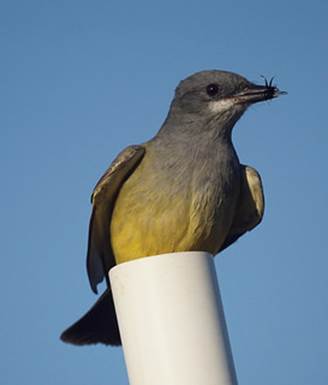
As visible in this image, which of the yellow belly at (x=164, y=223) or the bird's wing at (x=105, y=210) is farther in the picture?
the bird's wing at (x=105, y=210)

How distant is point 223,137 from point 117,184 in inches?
34.9

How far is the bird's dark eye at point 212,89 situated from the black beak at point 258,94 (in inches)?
6.7

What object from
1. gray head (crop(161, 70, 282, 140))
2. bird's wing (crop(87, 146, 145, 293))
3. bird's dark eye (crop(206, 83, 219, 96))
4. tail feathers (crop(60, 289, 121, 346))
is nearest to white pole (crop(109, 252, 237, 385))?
bird's wing (crop(87, 146, 145, 293))

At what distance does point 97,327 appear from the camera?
247 inches

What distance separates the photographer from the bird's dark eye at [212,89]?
6327 mm

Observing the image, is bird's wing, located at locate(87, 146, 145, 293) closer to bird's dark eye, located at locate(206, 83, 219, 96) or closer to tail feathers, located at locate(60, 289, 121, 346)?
tail feathers, located at locate(60, 289, 121, 346)

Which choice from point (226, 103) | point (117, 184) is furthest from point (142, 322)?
point (226, 103)

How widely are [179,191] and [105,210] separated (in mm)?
744

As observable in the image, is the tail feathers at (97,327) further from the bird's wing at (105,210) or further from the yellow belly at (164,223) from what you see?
the yellow belly at (164,223)

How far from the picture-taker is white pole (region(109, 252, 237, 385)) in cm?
341

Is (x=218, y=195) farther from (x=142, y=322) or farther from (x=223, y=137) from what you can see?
(x=142, y=322)

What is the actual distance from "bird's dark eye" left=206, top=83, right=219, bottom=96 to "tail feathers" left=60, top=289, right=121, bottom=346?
1.74 meters

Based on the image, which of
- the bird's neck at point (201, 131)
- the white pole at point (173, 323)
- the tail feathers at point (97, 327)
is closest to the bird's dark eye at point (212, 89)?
the bird's neck at point (201, 131)

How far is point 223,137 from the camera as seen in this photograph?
6262 mm
